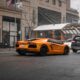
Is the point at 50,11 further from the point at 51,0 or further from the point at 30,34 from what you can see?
the point at 30,34

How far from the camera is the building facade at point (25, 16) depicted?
1676 inches

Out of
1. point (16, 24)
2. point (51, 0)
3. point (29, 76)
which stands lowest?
point (29, 76)

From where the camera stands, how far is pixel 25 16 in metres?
46.6

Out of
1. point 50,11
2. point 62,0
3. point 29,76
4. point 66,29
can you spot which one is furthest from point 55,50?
point 62,0

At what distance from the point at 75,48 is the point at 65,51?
292 cm

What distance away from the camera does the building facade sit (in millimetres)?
42562

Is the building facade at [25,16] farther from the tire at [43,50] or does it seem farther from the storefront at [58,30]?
the tire at [43,50]

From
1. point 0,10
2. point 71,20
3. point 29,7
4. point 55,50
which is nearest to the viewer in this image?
point 55,50

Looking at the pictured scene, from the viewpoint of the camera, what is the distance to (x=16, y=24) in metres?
44.8

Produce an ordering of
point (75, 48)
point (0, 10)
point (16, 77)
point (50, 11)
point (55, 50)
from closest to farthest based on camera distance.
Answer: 1. point (16, 77)
2. point (55, 50)
3. point (75, 48)
4. point (0, 10)
5. point (50, 11)

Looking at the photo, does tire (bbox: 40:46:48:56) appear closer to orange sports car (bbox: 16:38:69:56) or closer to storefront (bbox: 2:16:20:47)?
orange sports car (bbox: 16:38:69:56)

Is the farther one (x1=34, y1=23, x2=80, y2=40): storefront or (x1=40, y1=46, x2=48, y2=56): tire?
(x1=34, y1=23, x2=80, y2=40): storefront

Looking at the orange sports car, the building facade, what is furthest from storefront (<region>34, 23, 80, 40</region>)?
the orange sports car

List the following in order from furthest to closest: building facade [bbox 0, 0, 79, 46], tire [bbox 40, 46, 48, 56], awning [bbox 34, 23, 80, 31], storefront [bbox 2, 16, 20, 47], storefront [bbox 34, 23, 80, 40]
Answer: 1. storefront [bbox 34, 23, 80, 40]
2. awning [bbox 34, 23, 80, 31]
3. building facade [bbox 0, 0, 79, 46]
4. storefront [bbox 2, 16, 20, 47]
5. tire [bbox 40, 46, 48, 56]
